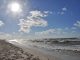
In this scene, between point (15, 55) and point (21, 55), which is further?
point (21, 55)

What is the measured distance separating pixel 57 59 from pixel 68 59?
1.45 metres

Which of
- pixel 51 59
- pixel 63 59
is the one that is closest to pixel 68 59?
pixel 63 59

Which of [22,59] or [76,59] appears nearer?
[22,59]

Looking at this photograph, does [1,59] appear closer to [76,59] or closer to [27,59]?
[27,59]

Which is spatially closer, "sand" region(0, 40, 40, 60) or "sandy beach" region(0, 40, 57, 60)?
"sand" region(0, 40, 40, 60)

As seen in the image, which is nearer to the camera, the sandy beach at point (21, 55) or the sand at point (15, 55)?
the sand at point (15, 55)

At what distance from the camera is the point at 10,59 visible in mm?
18500

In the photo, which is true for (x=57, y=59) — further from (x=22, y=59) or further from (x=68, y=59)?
(x=22, y=59)

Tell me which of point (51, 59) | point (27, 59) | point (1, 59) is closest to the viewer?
point (1, 59)

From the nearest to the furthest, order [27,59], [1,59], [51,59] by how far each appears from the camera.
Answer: [1,59]
[27,59]
[51,59]

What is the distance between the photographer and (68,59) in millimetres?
21953

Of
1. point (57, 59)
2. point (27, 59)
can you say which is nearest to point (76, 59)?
point (57, 59)

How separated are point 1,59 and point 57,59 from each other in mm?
7496

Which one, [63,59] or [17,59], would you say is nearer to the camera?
[17,59]
